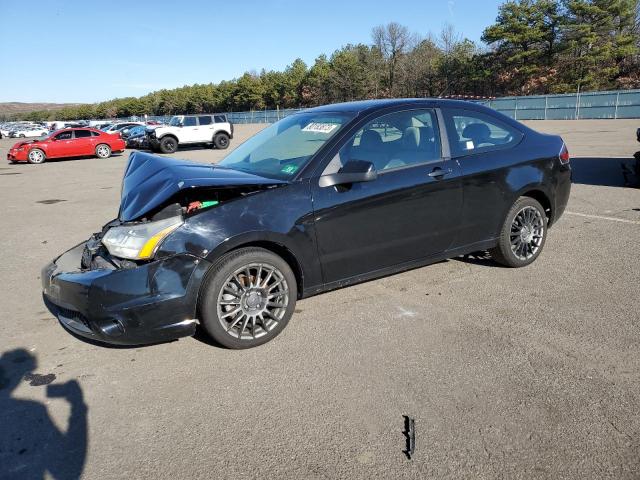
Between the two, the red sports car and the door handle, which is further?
the red sports car

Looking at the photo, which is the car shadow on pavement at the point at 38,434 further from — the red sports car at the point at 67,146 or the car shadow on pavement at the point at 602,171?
the red sports car at the point at 67,146

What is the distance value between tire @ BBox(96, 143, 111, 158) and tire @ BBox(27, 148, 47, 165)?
2.23 meters

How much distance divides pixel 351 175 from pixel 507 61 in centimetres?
5633

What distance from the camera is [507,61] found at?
5300cm

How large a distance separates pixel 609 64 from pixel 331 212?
56.1 meters

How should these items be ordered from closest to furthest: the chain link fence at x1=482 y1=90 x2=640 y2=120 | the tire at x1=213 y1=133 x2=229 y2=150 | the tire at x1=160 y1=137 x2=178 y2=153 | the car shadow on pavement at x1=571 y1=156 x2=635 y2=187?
the car shadow on pavement at x1=571 y1=156 x2=635 y2=187, the tire at x1=160 y1=137 x2=178 y2=153, the tire at x1=213 y1=133 x2=229 y2=150, the chain link fence at x1=482 y1=90 x2=640 y2=120

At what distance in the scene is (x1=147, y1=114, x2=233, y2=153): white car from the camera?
2372cm

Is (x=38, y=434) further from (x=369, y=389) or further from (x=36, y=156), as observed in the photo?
(x=36, y=156)

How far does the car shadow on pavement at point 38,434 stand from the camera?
7.92ft

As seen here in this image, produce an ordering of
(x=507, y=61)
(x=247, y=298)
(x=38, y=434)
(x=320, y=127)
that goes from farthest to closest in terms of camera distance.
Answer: (x=507, y=61), (x=320, y=127), (x=247, y=298), (x=38, y=434)

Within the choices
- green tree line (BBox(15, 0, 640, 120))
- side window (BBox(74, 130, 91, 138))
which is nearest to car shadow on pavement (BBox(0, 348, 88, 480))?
side window (BBox(74, 130, 91, 138))

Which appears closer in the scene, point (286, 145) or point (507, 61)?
point (286, 145)

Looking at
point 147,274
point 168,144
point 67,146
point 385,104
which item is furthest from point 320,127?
point 67,146

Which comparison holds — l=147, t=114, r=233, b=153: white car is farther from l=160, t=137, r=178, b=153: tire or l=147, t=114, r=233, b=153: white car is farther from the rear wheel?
the rear wheel
